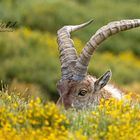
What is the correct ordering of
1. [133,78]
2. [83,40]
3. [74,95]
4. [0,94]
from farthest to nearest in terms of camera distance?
[83,40] < [133,78] < [74,95] < [0,94]

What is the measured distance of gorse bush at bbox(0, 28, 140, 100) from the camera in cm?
3991

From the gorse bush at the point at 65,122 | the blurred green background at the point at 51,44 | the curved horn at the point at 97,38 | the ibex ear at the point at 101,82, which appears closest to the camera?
the gorse bush at the point at 65,122

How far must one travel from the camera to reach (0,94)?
13023 mm

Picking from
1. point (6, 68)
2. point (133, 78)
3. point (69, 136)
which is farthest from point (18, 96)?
point (133, 78)

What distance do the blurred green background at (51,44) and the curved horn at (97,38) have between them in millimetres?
18210

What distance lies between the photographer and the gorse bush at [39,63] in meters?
39.9

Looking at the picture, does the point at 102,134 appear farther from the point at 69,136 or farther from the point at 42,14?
the point at 42,14

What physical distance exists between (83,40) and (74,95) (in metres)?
35.6

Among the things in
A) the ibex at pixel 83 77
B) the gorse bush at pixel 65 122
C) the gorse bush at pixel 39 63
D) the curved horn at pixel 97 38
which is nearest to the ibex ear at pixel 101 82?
the ibex at pixel 83 77

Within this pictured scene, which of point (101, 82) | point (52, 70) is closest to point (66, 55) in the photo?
point (101, 82)

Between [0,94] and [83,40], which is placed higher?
Result: [0,94]

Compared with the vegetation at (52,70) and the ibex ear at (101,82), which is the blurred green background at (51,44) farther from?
the ibex ear at (101,82)

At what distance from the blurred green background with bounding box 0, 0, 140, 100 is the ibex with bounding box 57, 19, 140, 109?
1780 cm

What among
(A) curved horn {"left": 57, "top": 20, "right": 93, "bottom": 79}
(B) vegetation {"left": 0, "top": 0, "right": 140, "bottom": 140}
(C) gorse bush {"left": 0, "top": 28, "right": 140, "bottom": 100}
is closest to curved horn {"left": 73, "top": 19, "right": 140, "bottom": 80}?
(A) curved horn {"left": 57, "top": 20, "right": 93, "bottom": 79}
